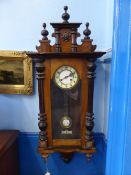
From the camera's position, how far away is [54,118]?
1076 mm

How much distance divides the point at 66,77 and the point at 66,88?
2.3 inches

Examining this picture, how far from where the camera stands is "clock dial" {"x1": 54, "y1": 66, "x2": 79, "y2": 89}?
3.39 feet

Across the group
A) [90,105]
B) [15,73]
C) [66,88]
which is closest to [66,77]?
[66,88]

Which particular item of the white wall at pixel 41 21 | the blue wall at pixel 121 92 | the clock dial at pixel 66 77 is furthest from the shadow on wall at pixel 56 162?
the blue wall at pixel 121 92

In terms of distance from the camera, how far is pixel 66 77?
1.04 m

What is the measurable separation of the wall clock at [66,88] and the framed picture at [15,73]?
0.65 ft

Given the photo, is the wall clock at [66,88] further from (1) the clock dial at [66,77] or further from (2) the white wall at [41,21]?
(2) the white wall at [41,21]

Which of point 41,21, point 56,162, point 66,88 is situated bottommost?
point 56,162

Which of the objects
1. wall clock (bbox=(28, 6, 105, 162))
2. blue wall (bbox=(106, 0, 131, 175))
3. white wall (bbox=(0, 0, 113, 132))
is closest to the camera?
blue wall (bbox=(106, 0, 131, 175))

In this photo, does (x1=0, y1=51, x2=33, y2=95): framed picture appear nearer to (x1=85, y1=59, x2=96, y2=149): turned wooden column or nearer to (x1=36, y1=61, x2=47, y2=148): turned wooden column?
(x1=36, y1=61, x2=47, y2=148): turned wooden column

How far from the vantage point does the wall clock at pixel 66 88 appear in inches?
39.2

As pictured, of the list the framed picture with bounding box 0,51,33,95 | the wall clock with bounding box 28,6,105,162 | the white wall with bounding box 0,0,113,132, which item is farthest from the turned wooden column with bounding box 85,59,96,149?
the framed picture with bounding box 0,51,33,95

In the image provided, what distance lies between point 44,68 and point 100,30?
426 millimetres

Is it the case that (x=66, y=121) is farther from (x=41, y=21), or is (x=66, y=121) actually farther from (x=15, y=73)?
(x=41, y=21)
